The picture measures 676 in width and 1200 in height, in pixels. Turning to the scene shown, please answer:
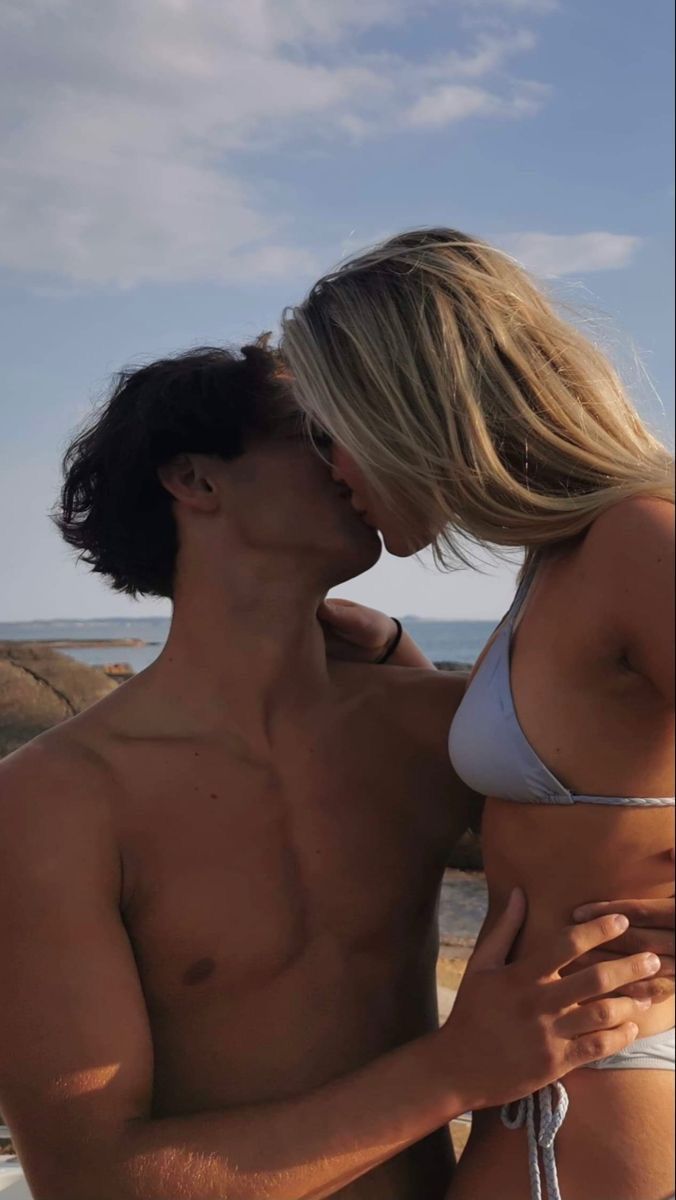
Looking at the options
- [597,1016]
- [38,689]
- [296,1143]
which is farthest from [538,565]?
[38,689]

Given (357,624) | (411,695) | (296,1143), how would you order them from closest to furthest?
(296,1143) → (411,695) → (357,624)

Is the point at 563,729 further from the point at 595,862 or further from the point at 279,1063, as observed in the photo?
the point at 279,1063

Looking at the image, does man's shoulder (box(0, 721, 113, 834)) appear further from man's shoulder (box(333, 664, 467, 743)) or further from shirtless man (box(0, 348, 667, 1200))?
man's shoulder (box(333, 664, 467, 743))

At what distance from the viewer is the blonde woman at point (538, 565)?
5.99 feet

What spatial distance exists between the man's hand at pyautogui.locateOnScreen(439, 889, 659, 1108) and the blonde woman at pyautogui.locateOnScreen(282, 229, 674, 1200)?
5 cm

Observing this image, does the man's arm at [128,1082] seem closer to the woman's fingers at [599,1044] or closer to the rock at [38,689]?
the woman's fingers at [599,1044]

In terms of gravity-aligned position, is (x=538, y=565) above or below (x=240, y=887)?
above

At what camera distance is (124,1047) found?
2.03 metres

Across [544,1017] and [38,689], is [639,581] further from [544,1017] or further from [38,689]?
[38,689]

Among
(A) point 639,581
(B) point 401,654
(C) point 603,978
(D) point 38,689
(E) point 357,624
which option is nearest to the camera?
(A) point 639,581

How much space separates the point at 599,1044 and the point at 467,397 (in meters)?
1.09

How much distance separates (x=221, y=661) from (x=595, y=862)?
90cm

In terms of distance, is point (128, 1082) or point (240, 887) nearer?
point (128, 1082)

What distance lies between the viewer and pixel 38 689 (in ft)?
30.8
